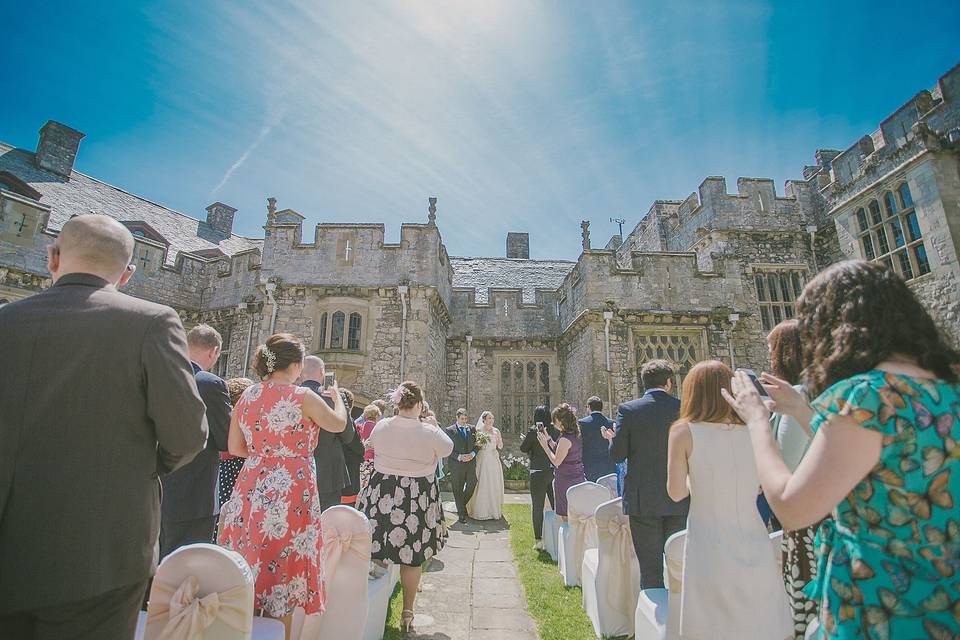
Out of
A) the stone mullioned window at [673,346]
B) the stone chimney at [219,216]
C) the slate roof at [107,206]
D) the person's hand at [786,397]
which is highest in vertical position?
the stone chimney at [219,216]

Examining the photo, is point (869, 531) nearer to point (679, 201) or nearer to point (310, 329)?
point (310, 329)

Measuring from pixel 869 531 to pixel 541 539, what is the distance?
595cm

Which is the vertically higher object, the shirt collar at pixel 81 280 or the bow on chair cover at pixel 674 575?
the shirt collar at pixel 81 280

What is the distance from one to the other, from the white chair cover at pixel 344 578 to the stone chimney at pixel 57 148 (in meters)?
19.8

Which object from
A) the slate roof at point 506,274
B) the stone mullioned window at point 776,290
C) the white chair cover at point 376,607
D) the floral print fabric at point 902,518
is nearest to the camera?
the floral print fabric at point 902,518

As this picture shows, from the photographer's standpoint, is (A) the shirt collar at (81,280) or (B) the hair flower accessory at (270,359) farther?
(B) the hair flower accessory at (270,359)

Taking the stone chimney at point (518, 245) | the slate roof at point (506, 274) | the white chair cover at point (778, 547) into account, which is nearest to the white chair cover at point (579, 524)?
the white chair cover at point (778, 547)

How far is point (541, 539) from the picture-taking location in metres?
6.64

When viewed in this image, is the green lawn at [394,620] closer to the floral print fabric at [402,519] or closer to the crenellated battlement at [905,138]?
the floral print fabric at [402,519]

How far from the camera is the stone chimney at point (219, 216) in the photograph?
67.6ft

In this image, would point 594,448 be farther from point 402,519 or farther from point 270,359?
point 270,359

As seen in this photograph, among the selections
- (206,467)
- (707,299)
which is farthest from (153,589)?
(707,299)

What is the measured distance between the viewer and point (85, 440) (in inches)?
61.9

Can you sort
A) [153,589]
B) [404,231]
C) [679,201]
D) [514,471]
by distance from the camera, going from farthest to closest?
1. [679,201]
2. [404,231]
3. [514,471]
4. [153,589]
